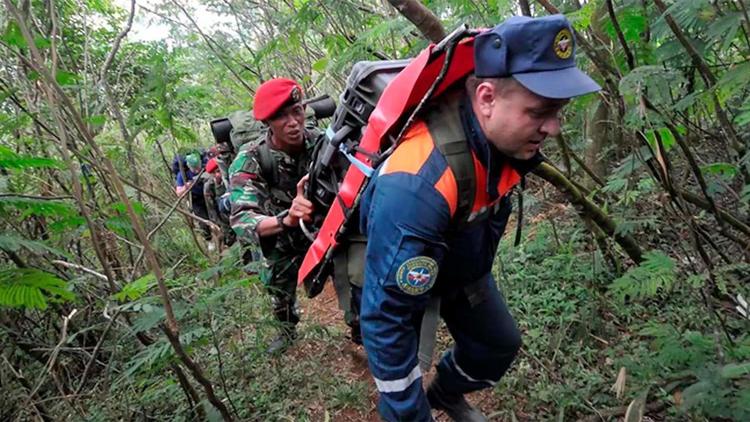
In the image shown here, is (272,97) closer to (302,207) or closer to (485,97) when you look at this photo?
(302,207)

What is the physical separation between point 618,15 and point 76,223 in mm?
3233

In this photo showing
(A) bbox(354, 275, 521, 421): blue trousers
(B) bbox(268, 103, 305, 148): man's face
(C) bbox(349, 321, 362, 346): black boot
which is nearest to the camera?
(A) bbox(354, 275, 521, 421): blue trousers

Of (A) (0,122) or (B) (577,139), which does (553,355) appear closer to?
(B) (577,139)

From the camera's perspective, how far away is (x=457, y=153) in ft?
5.89

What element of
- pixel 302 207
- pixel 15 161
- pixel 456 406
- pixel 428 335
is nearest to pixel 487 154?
pixel 428 335

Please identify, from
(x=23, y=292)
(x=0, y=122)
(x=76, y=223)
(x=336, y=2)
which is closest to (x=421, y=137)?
(x=23, y=292)

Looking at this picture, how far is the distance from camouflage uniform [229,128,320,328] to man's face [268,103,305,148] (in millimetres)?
141

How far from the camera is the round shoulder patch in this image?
68.1 inches

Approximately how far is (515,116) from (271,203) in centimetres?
251

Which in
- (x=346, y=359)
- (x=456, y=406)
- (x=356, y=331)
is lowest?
(x=346, y=359)

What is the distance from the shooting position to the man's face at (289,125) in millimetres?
3527

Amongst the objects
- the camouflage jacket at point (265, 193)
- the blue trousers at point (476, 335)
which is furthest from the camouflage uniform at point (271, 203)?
the blue trousers at point (476, 335)

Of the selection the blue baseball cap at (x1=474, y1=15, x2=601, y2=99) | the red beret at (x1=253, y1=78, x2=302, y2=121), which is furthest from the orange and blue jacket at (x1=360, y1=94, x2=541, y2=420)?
the red beret at (x1=253, y1=78, x2=302, y2=121)

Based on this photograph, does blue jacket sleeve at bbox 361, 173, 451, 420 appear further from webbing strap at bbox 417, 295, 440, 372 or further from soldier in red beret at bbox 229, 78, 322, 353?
soldier in red beret at bbox 229, 78, 322, 353
